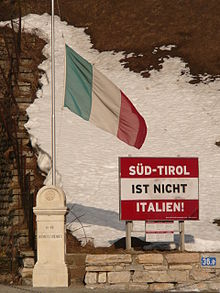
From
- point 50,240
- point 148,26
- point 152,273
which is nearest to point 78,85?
point 50,240

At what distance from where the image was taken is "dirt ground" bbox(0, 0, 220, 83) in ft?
112

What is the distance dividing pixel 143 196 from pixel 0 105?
827cm

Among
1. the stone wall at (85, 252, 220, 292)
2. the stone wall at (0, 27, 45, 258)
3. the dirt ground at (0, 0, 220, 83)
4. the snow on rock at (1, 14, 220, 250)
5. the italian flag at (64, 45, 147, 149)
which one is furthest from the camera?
the dirt ground at (0, 0, 220, 83)

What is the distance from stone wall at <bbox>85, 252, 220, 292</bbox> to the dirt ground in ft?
50.5

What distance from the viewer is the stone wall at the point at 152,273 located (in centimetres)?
1742

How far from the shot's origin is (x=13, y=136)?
80.5ft

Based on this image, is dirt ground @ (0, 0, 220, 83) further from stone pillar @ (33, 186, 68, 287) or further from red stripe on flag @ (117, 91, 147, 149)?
stone pillar @ (33, 186, 68, 287)

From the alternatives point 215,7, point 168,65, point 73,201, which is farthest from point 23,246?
point 215,7

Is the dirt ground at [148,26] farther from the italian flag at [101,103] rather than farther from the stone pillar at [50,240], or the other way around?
the stone pillar at [50,240]

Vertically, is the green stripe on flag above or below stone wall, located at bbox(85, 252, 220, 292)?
above

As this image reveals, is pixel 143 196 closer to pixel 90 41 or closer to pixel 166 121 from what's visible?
pixel 166 121

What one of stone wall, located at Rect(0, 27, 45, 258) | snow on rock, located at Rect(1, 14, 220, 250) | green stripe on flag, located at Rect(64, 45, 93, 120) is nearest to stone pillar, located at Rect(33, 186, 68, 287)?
snow on rock, located at Rect(1, 14, 220, 250)

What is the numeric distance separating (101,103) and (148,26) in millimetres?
20769

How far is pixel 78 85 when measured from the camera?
17.6 meters
